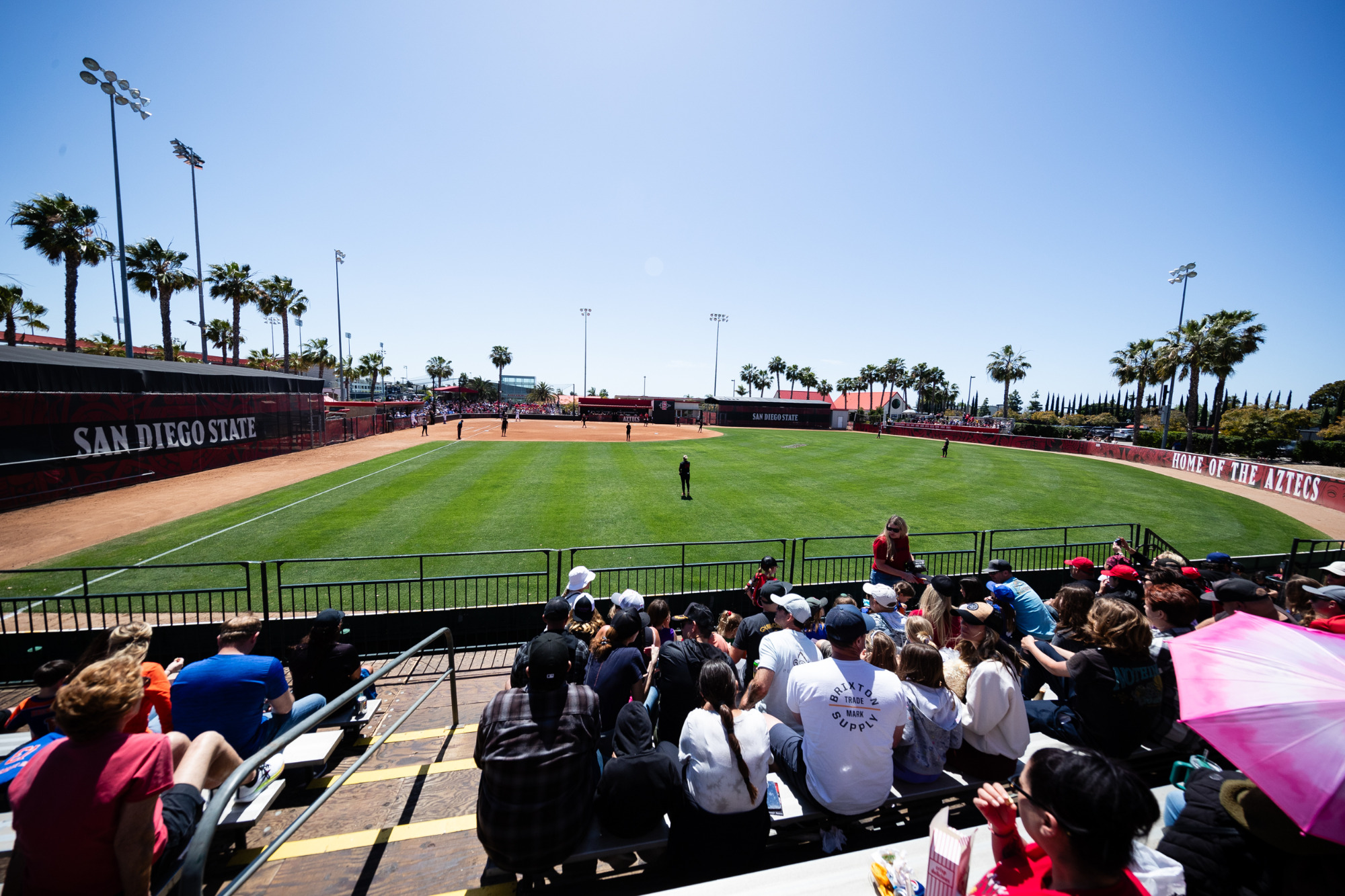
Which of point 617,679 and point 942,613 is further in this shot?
point 942,613

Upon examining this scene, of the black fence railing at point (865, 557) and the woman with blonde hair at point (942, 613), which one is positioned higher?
the woman with blonde hair at point (942, 613)

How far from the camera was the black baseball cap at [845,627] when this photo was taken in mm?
3709

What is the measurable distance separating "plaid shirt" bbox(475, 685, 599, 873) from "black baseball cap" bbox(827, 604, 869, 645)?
1.79 meters

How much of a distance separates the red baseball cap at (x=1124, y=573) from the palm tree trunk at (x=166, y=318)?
52.3 meters

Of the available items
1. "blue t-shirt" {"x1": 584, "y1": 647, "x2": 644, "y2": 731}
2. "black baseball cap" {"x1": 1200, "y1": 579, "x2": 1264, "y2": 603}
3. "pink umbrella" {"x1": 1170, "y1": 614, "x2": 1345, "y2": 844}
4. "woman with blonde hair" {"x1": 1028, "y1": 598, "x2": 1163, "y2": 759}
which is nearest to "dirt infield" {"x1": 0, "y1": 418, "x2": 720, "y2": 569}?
"blue t-shirt" {"x1": 584, "y1": 647, "x2": 644, "y2": 731}

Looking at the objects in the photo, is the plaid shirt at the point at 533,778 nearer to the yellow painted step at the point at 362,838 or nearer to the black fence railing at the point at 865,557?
the yellow painted step at the point at 362,838

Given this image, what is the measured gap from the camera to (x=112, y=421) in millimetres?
19625

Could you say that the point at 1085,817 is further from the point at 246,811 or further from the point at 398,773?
the point at 398,773

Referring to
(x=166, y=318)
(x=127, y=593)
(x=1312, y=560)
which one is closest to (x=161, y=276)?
(x=166, y=318)

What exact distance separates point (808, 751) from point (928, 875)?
1.33 metres

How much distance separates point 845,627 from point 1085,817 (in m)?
1.85

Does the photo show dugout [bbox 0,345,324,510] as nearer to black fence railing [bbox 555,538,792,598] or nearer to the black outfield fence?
the black outfield fence

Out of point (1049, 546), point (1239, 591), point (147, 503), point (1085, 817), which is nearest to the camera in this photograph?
point (1085, 817)

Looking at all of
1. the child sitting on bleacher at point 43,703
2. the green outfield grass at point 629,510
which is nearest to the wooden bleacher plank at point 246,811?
the child sitting on bleacher at point 43,703
